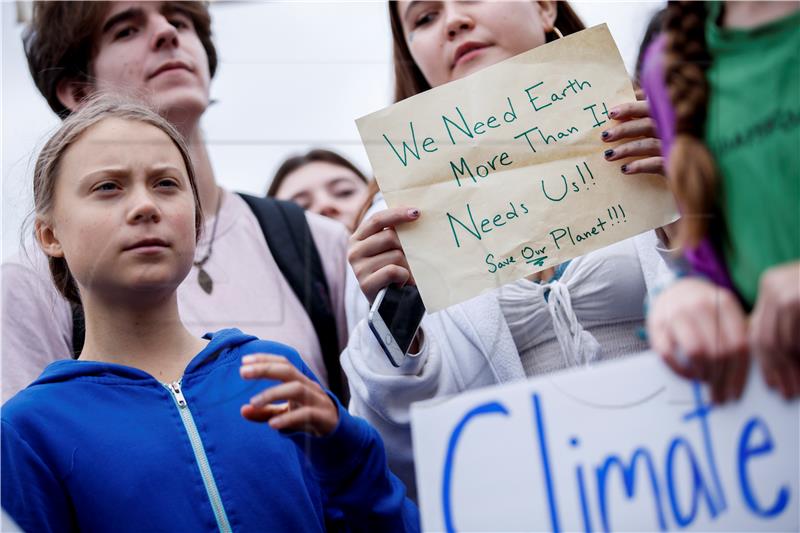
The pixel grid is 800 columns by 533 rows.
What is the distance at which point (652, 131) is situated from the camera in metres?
1.24

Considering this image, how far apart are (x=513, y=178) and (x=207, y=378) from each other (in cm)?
42

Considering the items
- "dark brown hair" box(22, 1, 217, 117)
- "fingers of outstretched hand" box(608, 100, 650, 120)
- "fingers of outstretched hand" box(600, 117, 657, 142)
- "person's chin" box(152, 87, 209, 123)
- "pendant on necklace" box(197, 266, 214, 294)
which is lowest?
"pendant on necklace" box(197, 266, 214, 294)

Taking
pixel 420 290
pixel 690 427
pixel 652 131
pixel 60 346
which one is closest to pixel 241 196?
pixel 60 346

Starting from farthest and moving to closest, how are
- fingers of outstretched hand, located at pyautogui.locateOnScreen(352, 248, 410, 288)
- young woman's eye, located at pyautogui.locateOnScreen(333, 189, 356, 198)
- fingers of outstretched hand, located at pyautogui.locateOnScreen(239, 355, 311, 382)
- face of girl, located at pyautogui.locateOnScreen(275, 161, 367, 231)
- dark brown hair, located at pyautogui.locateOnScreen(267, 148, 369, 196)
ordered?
young woman's eye, located at pyautogui.locateOnScreen(333, 189, 356, 198) < face of girl, located at pyautogui.locateOnScreen(275, 161, 367, 231) < dark brown hair, located at pyautogui.locateOnScreen(267, 148, 369, 196) < fingers of outstretched hand, located at pyautogui.locateOnScreen(352, 248, 410, 288) < fingers of outstretched hand, located at pyautogui.locateOnScreen(239, 355, 311, 382)

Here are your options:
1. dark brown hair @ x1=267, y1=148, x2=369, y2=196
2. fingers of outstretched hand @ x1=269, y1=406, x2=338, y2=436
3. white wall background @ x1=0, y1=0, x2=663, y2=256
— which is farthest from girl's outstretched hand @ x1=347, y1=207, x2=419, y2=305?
dark brown hair @ x1=267, y1=148, x2=369, y2=196

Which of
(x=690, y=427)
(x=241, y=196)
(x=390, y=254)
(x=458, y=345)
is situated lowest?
(x=690, y=427)

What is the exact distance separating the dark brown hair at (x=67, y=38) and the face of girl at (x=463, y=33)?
0.92ft

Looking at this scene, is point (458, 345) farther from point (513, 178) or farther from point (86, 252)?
point (86, 252)

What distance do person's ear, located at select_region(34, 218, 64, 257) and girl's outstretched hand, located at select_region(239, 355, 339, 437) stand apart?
1.13ft

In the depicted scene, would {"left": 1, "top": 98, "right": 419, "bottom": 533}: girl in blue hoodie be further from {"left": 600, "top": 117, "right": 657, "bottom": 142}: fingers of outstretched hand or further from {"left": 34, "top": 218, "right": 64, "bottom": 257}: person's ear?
{"left": 600, "top": 117, "right": 657, "bottom": 142}: fingers of outstretched hand

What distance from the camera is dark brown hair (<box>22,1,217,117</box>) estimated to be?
1.46 meters

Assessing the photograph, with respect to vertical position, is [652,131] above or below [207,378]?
above

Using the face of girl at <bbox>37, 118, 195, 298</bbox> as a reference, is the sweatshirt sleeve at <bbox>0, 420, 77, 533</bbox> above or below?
below

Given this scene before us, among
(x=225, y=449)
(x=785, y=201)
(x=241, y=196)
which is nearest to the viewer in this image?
(x=785, y=201)
